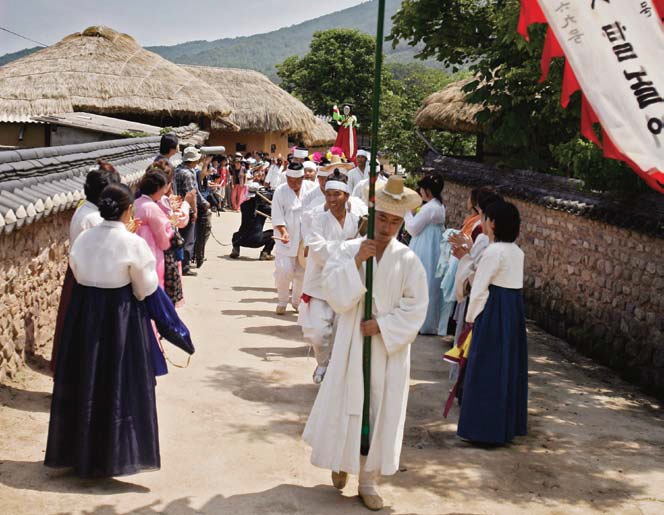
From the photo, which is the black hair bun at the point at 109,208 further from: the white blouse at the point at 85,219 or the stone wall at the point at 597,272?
the stone wall at the point at 597,272

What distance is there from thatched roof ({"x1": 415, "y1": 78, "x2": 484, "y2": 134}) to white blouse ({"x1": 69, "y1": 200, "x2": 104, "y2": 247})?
1143 cm

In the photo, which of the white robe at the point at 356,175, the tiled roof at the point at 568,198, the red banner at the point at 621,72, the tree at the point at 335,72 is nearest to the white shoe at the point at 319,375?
the tiled roof at the point at 568,198

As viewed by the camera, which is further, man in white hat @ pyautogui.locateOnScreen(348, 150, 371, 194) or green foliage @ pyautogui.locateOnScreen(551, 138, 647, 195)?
man in white hat @ pyautogui.locateOnScreen(348, 150, 371, 194)

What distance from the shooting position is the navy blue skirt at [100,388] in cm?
464

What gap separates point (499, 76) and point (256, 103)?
2244 centimetres

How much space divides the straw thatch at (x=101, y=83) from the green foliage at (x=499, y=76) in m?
12.2

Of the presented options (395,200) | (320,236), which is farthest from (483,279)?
(395,200)

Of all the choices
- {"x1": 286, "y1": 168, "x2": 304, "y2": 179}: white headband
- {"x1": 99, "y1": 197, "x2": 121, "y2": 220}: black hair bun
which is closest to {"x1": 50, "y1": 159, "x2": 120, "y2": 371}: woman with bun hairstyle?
{"x1": 99, "y1": 197, "x2": 121, "y2": 220}: black hair bun

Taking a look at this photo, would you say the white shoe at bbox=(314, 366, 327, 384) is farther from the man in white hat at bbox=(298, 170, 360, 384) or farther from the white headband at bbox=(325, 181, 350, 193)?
the white headband at bbox=(325, 181, 350, 193)

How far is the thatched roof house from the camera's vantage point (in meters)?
32.6

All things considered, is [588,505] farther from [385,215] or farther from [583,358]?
[583,358]

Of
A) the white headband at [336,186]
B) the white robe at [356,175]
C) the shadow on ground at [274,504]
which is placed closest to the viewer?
the shadow on ground at [274,504]

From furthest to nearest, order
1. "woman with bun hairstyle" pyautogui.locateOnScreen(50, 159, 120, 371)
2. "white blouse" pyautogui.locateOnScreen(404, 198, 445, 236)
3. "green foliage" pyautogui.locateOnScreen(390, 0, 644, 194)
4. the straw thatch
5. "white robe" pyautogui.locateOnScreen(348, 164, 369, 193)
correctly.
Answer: the straw thatch, "white robe" pyautogui.locateOnScreen(348, 164, 369, 193), "green foliage" pyautogui.locateOnScreen(390, 0, 644, 194), "white blouse" pyautogui.locateOnScreen(404, 198, 445, 236), "woman with bun hairstyle" pyautogui.locateOnScreen(50, 159, 120, 371)

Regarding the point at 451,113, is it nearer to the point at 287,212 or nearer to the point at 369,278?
the point at 287,212
